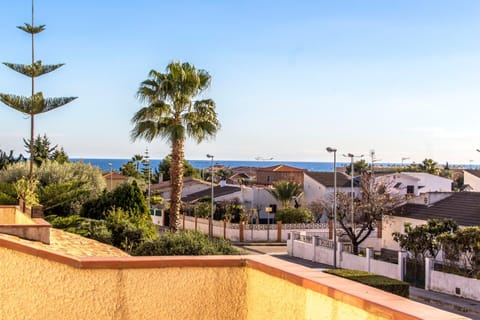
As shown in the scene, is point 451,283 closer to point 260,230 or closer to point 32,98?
point 32,98

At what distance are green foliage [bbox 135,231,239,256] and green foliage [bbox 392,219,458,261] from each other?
1362 centimetres

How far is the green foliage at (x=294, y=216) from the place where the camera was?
166 feet

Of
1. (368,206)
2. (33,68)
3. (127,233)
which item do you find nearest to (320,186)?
(368,206)

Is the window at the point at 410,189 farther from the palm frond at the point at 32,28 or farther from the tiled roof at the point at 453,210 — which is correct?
the palm frond at the point at 32,28

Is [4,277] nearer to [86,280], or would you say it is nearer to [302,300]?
[86,280]

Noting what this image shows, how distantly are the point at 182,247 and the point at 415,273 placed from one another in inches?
567

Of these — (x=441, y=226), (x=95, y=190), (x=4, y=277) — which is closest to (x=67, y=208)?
(x=95, y=190)

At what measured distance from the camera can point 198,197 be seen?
211 feet

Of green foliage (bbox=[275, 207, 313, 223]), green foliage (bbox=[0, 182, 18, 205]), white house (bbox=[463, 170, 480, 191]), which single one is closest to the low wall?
green foliage (bbox=[0, 182, 18, 205])

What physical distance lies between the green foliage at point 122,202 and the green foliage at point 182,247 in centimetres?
1169

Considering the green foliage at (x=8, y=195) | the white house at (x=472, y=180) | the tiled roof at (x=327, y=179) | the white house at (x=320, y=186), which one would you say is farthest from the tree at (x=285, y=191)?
the green foliage at (x=8, y=195)

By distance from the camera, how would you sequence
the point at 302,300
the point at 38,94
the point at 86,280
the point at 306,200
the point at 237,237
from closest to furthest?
the point at 302,300
the point at 86,280
the point at 38,94
the point at 237,237
the point at 306,200

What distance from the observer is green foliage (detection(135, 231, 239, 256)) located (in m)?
Result: 18.2

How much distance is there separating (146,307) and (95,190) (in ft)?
108
